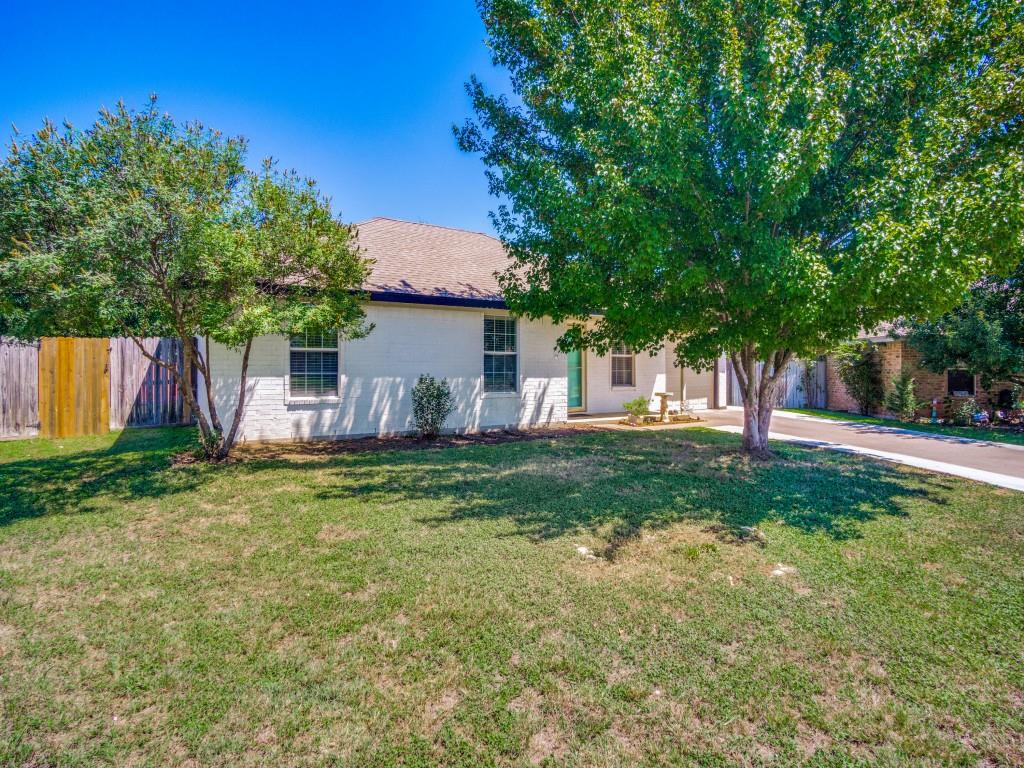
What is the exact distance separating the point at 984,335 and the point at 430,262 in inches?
534

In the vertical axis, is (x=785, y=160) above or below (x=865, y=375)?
above

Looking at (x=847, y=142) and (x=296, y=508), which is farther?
(x=847, y=142)

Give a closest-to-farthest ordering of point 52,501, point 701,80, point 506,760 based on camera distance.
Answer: point 506,760
point 52,501
point 701,80

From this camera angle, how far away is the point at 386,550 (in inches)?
180

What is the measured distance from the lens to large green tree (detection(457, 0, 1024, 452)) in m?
5.86

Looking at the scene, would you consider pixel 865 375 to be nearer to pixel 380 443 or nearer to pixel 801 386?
pixel 801 386

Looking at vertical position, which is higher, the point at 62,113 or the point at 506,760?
the point at 62,113

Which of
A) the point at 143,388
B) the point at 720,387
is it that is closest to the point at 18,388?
the point at 143,388

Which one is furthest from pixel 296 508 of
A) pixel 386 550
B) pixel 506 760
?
pixel 506 760

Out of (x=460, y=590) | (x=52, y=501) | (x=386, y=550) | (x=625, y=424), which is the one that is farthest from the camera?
(x=625, y=424)

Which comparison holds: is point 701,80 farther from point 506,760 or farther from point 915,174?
point 506,760

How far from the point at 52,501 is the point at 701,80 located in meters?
10.1

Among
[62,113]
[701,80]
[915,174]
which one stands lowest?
[915,174]

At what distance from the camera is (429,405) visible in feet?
35.4
